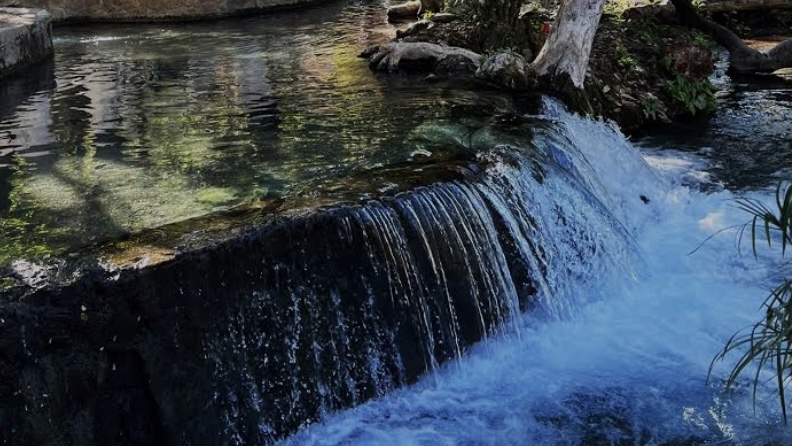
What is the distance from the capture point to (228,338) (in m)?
4.18

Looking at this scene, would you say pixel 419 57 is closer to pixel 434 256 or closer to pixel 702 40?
pixel 702 40

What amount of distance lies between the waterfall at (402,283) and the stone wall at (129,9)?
38.1 feet

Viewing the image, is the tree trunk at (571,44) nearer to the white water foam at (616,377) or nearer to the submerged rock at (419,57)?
the submerged rock at (419,57)

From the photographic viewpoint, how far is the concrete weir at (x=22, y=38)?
10.0 metres

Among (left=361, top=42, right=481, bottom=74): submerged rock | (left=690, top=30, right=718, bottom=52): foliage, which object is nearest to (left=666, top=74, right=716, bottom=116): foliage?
(left=690, top=30, right=718, bottom=52): foliage

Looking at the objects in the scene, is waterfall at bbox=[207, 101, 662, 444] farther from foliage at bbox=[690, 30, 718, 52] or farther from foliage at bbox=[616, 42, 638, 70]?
foliage at bbox=[690, 30, 718, 52]

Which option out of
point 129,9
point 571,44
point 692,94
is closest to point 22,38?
point 129,9

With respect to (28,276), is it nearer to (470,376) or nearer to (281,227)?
(281,227)

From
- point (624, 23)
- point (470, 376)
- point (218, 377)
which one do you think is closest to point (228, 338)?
point (218, 377)

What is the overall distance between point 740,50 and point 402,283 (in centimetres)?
979

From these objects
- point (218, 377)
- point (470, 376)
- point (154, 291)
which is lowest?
point (470, 376)

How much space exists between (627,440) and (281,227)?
2.23m

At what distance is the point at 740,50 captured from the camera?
12.5 meters

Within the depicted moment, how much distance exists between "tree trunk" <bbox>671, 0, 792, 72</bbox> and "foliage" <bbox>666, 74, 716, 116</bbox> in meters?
2.08
